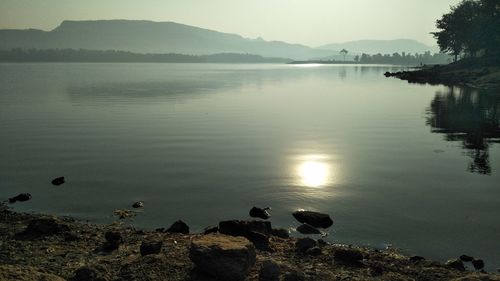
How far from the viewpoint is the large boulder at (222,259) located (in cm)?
1216

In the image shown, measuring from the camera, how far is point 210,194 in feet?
75.1

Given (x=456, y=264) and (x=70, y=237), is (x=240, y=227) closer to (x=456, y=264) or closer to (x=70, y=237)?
(x=70, y=237)

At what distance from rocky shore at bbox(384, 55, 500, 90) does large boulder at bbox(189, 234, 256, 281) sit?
109 meters

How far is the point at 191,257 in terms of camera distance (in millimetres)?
12672

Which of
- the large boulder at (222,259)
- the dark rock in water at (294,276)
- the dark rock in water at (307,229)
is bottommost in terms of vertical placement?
the dark rock in water at (307,229)

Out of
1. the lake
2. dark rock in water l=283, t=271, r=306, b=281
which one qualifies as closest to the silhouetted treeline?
the lake

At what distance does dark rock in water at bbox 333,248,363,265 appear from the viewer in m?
14.1

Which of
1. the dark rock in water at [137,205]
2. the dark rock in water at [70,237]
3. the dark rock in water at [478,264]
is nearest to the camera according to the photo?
the dark rock in water at [478,264]

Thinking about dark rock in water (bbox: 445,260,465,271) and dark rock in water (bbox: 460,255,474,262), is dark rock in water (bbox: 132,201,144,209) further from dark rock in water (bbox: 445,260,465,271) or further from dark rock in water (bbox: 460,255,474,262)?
dark rock in water (bbox: 460,255,474,262)

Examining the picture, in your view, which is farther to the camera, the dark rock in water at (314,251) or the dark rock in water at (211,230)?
the dark rock in water at (211,230)

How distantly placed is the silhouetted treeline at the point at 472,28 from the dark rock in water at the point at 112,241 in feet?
512

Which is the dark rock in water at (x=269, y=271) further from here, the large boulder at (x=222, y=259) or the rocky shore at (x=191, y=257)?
the large boulder at (x=222, y=259)

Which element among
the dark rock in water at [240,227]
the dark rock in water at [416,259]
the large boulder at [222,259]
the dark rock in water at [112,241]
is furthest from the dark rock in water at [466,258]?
the dark rock in water at [112,241]

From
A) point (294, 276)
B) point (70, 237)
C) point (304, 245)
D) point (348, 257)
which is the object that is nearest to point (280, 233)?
point (304, 245)
